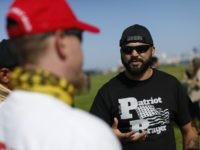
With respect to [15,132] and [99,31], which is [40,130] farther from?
[99,31]

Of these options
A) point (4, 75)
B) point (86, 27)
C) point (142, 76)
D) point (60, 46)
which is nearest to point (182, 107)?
point (142, 76)

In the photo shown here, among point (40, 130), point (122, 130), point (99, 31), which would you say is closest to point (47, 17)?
point (99, 31)

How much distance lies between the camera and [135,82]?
5.00 meters

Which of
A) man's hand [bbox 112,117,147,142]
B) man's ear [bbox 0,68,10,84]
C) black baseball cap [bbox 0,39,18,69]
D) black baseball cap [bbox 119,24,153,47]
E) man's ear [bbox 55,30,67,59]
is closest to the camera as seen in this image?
man's ear [bbox 55,30,67,59]

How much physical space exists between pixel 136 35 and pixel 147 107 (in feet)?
2.60

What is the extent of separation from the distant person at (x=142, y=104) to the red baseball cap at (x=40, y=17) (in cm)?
285

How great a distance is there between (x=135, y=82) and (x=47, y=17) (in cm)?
323

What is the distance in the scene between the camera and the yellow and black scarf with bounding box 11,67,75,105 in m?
1.77

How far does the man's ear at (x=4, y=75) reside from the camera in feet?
12.7

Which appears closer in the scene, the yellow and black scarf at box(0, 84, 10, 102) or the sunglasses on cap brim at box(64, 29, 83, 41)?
the sunglasses on cap brim at box(64, 29, 83, 41)

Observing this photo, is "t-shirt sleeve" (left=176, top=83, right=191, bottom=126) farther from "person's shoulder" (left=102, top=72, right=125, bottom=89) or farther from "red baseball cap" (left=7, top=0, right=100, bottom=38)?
"red baseball cap" (left=7, top=0, right=100, bottom=38)

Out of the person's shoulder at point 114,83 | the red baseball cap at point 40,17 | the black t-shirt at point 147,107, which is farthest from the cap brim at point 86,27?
the person's shoulder at point 114,83

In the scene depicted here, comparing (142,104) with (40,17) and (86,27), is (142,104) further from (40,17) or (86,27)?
(40,17)

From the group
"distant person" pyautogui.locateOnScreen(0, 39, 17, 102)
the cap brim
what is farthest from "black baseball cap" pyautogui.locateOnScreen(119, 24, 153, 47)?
the cap brim
